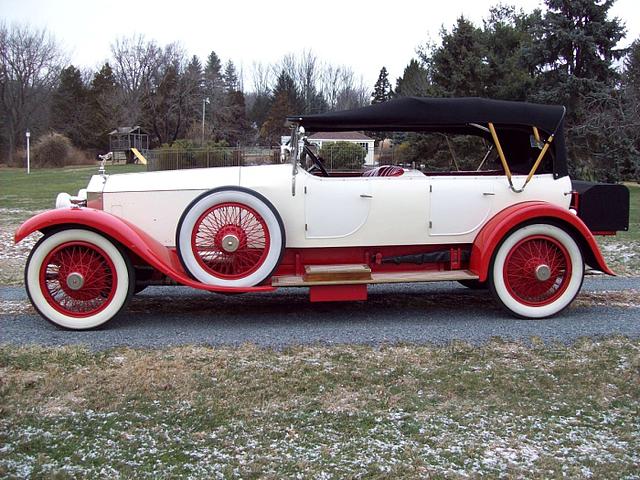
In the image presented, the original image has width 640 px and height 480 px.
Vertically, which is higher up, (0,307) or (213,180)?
(213,180)

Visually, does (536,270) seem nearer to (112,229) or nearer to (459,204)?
(459,204)

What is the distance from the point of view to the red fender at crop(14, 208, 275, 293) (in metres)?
5.12

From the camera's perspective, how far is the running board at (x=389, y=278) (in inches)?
211

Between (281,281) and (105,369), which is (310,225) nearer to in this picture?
(281,281)

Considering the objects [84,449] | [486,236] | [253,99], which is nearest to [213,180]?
[486,236]

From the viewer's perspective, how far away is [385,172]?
595cm

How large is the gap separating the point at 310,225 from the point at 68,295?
2092 mm

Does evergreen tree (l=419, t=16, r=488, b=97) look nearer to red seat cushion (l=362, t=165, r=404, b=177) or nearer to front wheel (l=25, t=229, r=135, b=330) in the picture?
red seat cushion (l=362, t=165, r=404, b=177)

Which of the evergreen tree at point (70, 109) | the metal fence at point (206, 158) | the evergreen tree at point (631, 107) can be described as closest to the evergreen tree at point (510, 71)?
the evergreen tree at point (631, 107)

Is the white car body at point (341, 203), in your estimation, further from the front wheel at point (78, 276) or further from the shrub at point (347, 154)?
the shrub at point (347, 154)

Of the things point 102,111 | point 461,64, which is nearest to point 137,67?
point 102,111

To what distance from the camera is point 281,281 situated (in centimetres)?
540

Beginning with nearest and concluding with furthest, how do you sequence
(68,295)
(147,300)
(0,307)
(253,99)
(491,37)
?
(68,295) < (0,307) < (147,300) < (491,37) < (253,99)

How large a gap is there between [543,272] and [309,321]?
209 centimetres
